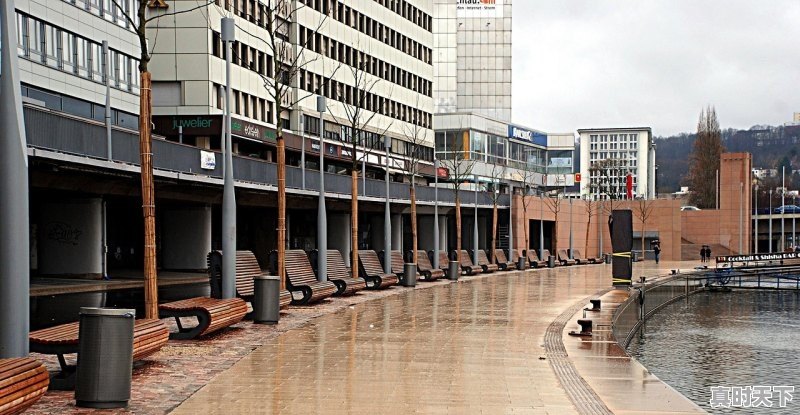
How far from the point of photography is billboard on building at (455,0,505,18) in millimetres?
134250

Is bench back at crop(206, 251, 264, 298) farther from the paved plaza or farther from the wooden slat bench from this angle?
the wooden slat bench

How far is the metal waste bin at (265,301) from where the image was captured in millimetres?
17984

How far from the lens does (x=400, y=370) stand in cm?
1248

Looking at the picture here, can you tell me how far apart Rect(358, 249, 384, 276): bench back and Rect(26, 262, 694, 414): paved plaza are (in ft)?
27.8

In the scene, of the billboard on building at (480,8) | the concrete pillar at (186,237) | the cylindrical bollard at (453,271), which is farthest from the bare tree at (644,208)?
the cylindrical bollard at (453,271)

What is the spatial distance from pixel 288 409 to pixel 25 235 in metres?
3.04

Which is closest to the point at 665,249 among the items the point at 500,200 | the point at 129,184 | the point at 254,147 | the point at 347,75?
the point at 500,200

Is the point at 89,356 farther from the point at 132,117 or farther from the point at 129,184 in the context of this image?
the point at 132,117

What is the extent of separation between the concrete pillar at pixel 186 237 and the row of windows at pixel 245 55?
1099cm

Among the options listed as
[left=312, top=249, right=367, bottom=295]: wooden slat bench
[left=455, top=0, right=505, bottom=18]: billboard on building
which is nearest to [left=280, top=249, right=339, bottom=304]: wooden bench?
[left=312, top=249, right=367, bottom=295]: wooden slat bench

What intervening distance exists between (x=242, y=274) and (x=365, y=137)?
38.7 metres

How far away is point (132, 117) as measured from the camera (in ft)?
166

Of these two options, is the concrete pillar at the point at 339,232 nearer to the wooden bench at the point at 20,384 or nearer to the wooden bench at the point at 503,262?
the wooden bench at the point at 503,262

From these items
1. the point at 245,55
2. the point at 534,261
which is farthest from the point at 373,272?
the point at 245,55
